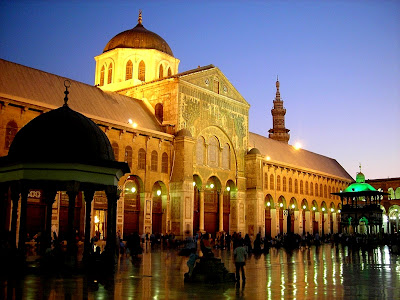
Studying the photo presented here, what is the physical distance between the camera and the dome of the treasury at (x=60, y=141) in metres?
14.4

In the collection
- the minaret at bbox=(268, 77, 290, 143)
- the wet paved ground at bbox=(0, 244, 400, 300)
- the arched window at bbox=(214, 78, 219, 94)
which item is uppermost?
the minaret at bbox=(268, 77, 290, 143)

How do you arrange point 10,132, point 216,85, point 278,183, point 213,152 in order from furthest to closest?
point 278,183 → point 216,85 → point 213,152 → point 10,132

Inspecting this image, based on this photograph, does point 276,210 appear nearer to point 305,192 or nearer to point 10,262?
point 305,192

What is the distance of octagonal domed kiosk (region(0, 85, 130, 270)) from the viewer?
47.3 feet

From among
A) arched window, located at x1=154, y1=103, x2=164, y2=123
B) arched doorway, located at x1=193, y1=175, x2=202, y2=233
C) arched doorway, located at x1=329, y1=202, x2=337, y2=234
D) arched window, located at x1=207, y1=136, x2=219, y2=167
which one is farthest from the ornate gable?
arched doorway, located at x1=329, y1=202, x2=337, y2=234

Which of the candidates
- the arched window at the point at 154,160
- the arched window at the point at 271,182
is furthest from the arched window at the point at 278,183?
the arched window at the point at 154,160

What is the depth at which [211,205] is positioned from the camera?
43.0 meters

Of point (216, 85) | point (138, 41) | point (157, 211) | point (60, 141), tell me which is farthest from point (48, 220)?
point (138, 41)

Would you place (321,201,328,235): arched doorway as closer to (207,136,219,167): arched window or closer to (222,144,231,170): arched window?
(222,144,231,170): arched window

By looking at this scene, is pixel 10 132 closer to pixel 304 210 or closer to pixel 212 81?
pixel 212 81

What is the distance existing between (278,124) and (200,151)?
42298 millimetres

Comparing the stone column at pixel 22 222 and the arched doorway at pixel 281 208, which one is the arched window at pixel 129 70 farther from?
the stone column at pixel 22 222

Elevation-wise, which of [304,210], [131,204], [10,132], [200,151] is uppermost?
[200,151]

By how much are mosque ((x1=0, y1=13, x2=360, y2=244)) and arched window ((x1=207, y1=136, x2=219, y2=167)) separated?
93mm
